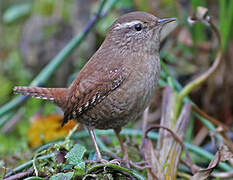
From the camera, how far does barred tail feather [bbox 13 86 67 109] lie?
2759mm

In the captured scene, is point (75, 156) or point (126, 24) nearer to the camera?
point (75, 156)

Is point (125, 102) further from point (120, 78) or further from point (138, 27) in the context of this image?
point (138, 27)

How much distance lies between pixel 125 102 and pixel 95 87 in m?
0.22

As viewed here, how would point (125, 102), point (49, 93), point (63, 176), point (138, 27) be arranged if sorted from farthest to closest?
1. point (49, 93)
2. point (138, 27)
3. point (125, 102)
4. point (63, 176)

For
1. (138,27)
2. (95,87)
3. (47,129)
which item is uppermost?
(138,27)

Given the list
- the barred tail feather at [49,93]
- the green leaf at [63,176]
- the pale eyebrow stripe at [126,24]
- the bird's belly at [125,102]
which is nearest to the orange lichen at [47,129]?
the barred tail feather at [49,93]

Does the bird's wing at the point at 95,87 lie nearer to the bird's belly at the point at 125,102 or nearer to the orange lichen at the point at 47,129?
the bird's belly at the point at 125,102

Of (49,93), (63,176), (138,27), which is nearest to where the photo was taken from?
(63,176)

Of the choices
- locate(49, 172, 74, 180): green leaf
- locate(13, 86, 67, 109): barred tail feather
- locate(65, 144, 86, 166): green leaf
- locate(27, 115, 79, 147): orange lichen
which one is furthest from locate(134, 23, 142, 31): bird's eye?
locate(27, 115, 79, 147): orange lichen

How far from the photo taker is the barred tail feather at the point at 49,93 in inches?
109

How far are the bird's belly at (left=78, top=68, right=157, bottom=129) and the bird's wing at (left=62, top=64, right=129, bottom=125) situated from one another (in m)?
0.03

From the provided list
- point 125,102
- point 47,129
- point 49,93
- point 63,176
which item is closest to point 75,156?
point 63,176

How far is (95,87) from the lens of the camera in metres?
2.41

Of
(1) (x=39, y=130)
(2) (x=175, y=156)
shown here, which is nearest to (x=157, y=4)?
(1) (x=39, y=130)
